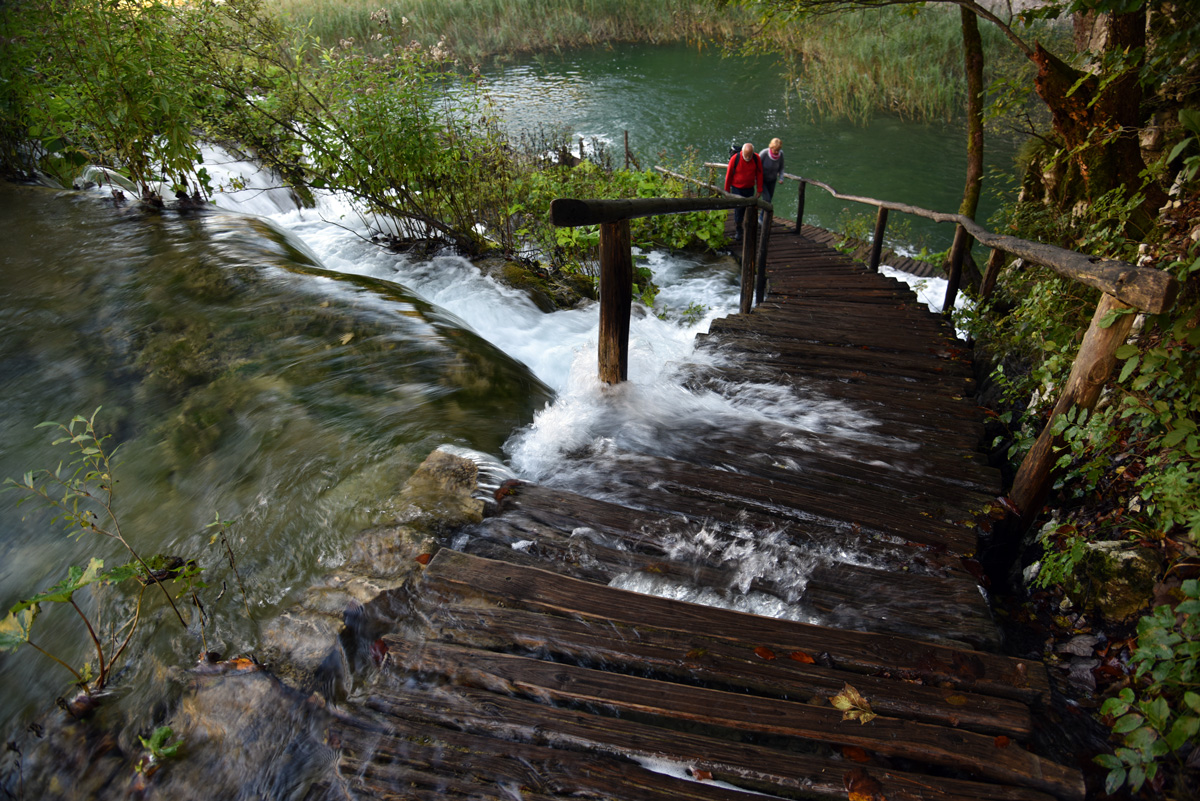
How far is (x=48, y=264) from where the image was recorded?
5348 mm

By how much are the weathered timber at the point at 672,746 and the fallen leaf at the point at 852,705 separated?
11 cm

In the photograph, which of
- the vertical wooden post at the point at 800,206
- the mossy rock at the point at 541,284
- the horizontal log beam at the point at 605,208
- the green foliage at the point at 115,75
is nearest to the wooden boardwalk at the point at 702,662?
the horizontal log beam at the point at 605,208

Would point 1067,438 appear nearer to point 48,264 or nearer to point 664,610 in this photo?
point 664,610

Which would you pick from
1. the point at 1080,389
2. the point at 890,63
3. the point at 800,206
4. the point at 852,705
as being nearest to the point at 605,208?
the point at 1080,389

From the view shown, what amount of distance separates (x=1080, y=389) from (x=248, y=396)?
445 centimetres

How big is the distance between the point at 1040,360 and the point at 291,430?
16.2 feet

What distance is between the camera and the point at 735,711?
174 centimetres

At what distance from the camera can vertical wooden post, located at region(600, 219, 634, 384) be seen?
134 inches

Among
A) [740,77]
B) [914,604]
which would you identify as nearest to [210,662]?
[914,604]

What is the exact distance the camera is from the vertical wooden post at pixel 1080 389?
242 cm

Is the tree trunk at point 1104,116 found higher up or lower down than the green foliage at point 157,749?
higher up

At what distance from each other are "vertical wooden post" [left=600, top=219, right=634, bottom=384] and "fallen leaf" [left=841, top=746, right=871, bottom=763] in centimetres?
252

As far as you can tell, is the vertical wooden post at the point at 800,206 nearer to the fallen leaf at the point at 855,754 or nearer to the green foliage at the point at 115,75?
the green foliage at the point at 115,75

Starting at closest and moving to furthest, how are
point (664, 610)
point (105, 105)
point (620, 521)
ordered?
point (664, 610)
point (620, 521)
point (105, 105)
